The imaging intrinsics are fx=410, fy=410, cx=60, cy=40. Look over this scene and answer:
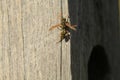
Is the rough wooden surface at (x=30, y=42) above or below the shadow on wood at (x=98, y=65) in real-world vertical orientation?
above

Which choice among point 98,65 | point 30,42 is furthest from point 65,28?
point 98,65

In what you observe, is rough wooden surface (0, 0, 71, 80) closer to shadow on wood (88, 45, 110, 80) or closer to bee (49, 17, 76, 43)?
bee (49, 17, 76, 43)

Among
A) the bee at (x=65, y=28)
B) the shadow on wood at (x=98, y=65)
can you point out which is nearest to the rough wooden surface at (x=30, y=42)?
the bee at (x=65, y=28)

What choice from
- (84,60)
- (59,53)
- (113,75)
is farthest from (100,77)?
(59,53)

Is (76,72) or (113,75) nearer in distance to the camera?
(76,72)

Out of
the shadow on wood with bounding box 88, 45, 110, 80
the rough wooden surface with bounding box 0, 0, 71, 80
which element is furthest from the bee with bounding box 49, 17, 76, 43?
the shadow on wood with bounding box 88, 45, 110, 80

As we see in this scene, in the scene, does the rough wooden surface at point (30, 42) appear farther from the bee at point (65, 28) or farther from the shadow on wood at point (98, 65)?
the shadow on wood at point (98, 65)

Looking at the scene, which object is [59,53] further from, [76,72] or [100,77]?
[100,77]

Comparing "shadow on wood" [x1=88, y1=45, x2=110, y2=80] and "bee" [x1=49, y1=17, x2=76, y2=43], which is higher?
"bee" [x1=49, y1=17, x2=76, y2=43]
